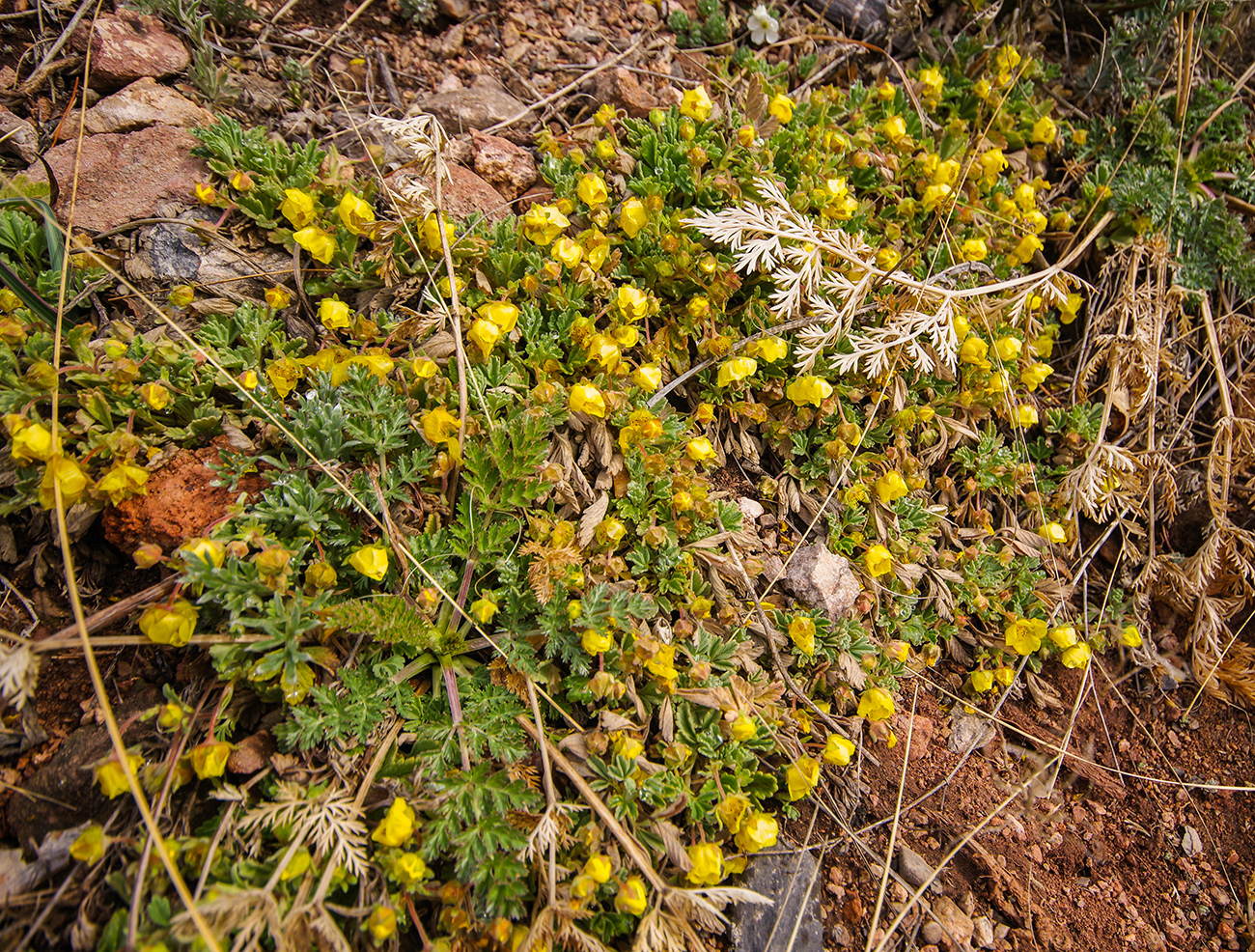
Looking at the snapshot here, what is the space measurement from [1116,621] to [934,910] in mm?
1588

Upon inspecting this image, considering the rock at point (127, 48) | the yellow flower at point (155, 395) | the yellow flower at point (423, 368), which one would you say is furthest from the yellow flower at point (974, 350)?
the rock at point (127, 48)

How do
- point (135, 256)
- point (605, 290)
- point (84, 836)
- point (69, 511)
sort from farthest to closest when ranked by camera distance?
1. point (605, 290)
2. point (135, 256)
3. point (69, 511)
4. point (84, 836)

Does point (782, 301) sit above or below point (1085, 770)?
above

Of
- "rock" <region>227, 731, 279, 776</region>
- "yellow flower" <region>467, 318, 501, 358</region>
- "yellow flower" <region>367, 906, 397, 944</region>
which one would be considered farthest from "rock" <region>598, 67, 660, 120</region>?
"yellow flower" <region>367, 906, 397, 944</region>

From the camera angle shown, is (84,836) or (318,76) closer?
(84,836)

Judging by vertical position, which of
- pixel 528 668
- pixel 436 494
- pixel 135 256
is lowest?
pixel 528 668

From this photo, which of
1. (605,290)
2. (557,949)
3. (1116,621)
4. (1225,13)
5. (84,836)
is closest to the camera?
(84,836)

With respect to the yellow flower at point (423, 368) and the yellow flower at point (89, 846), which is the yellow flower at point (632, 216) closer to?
the yellow flower at point (423, 368)

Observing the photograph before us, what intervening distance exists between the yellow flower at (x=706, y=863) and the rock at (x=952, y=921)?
89 centimetres

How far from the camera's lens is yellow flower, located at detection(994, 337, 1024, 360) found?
3061 mm

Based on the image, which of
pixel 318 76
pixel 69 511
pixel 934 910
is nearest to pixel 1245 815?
pixel 934 910

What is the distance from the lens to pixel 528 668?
92.3 inches

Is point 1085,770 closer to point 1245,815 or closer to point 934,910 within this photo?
point 1245,815

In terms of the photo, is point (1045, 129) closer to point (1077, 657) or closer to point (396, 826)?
point (1077, 657)
